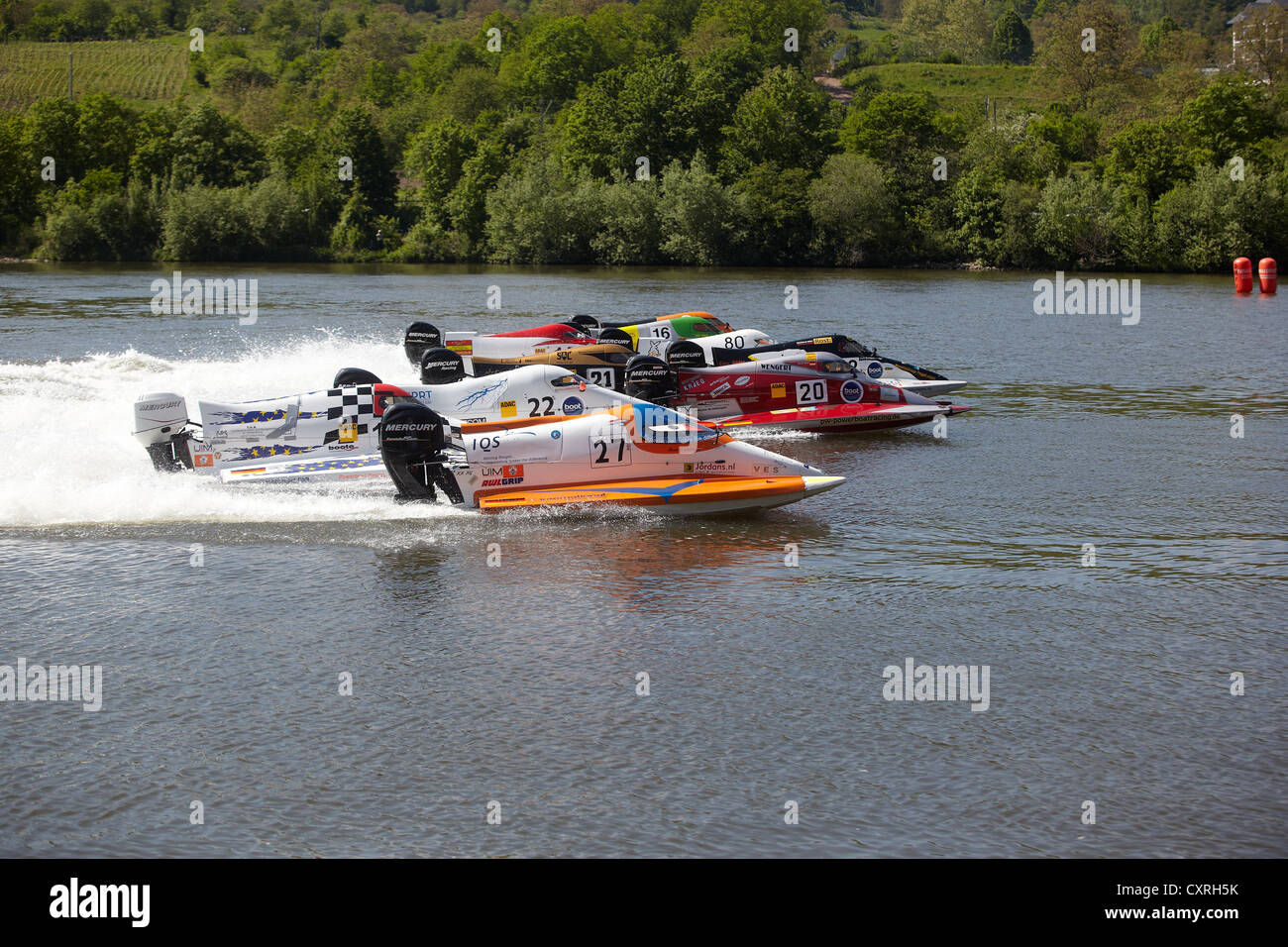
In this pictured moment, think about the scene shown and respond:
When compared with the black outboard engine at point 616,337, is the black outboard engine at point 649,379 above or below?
below

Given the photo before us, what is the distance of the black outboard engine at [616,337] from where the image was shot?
1085 inches

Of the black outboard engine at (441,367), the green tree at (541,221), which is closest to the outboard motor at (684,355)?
the black outboard engine at (441,367)

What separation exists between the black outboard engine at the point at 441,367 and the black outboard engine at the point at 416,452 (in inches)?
171

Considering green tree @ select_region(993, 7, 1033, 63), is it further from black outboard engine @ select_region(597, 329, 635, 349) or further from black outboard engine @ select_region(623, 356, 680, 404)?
black outboard engine @ select_region(623, 356, 680, 404)

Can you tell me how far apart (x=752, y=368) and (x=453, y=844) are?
16288 mm

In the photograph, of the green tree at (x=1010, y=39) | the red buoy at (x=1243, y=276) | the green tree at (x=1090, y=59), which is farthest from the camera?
the green tree at (x=1010, y=39)

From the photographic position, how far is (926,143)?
A: 8131cm

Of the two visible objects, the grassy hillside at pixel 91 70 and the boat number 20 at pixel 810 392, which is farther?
the grassy hillside at pixel 91 70

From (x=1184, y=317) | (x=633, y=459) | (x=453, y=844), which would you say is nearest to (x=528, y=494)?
(x=633, y=459)

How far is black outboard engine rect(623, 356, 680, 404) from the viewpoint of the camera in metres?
21.4

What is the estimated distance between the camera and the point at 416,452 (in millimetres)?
Result: 16719

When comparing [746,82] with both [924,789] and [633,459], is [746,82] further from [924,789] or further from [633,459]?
[924,789]

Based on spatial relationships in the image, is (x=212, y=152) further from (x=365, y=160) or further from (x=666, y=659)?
(x=666, y=659)

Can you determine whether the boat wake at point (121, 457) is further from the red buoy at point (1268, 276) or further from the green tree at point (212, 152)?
the green tree at point (212, 152)
